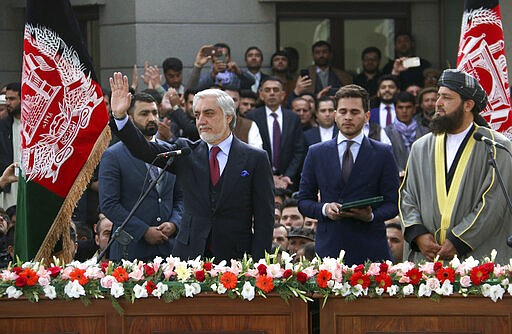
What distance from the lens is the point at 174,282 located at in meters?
6.80

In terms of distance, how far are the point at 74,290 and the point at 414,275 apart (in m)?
1.93

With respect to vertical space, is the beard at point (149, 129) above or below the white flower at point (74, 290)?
above

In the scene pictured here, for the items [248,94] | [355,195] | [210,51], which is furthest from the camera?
[210,51]

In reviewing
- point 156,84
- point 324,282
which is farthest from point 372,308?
point 156,84

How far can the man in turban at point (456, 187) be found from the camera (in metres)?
8.03

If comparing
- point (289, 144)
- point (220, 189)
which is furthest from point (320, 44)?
point (220, 189)

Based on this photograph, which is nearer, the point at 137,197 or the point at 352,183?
the point at 352,183

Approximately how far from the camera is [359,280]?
663 centimetres

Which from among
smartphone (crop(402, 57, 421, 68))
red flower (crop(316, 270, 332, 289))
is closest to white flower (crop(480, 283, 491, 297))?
red flower (crop(316, 270, 332, 289))

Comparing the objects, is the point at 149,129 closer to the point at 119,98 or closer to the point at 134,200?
the point at 134,200

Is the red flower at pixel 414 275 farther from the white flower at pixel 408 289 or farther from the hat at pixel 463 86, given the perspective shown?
the hat at pixel 463 86

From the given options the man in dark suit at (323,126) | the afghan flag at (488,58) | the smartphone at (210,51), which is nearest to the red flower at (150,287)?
the afghan flag at (488,58)

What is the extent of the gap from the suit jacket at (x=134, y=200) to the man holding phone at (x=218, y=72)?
158 inches

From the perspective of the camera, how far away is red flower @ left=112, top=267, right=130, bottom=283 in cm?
680
